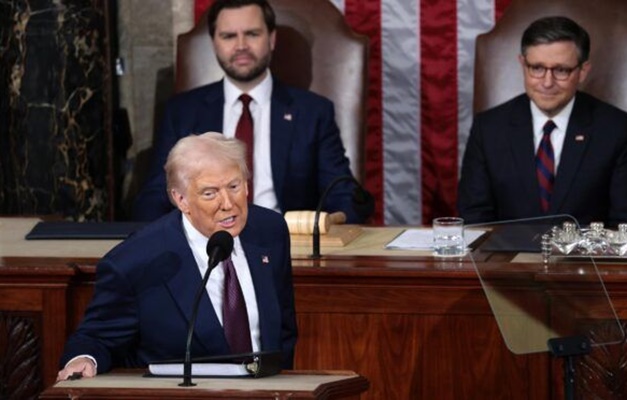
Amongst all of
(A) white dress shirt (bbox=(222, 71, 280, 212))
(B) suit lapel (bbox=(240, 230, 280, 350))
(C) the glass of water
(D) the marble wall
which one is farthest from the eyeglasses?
(B) suit lapel (bbox=(240, 230, 280, 350))

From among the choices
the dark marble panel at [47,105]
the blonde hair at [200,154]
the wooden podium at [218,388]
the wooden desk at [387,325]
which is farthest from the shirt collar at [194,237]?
the dark marble panel at [47,105]

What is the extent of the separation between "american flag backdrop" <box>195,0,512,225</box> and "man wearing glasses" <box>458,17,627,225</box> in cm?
97

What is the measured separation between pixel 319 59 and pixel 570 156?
1281 millimetres

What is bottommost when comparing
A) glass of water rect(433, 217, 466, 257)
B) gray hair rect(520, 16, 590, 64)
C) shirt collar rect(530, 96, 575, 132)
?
glass of water rect(433, 217, 466, 257)

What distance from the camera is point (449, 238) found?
5.44 metres

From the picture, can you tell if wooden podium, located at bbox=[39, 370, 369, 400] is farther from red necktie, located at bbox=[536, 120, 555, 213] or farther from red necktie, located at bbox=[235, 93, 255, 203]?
red necktie, located at bbox=[235, 93, 255, 203]

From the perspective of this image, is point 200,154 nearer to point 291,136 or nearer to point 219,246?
point 219,246

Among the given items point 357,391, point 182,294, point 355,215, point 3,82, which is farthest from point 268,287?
point 3,82

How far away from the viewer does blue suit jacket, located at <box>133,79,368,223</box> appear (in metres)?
6.86

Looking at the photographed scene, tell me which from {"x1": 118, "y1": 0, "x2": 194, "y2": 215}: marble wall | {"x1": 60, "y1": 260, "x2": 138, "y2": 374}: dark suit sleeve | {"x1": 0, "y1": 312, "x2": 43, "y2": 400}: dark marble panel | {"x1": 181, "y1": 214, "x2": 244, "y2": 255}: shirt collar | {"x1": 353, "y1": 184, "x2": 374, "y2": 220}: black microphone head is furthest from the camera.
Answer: {"x1": 118, "y1": 0, "x2": 194, "y2": 215}: marble wall

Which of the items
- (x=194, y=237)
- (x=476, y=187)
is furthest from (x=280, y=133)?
(x=194, y=237)

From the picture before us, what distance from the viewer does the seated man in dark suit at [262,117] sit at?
6852 millimetres

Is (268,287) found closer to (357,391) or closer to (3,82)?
(357,391)

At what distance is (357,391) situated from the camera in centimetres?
388
